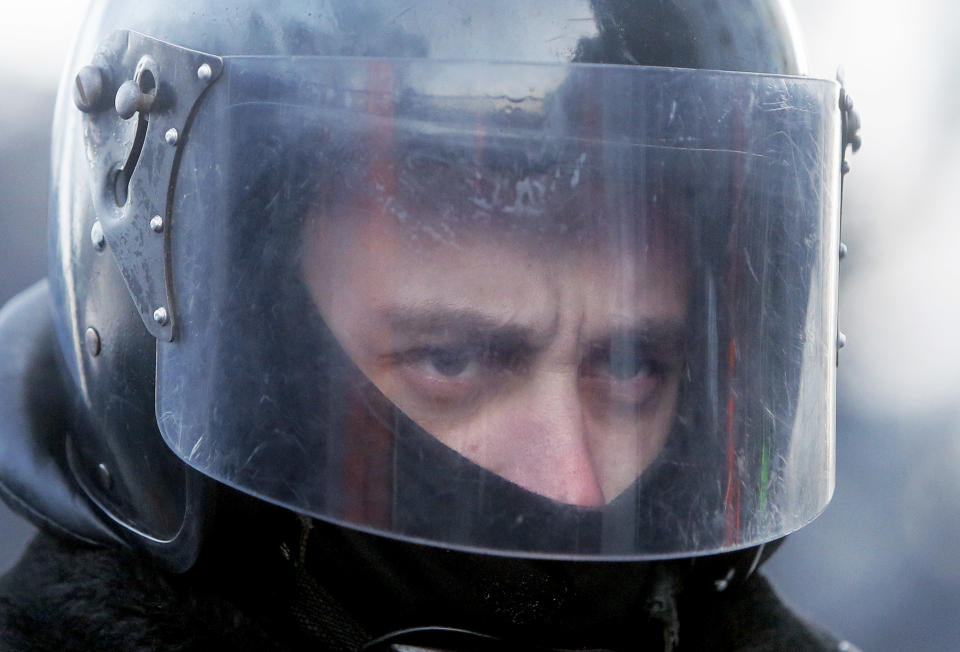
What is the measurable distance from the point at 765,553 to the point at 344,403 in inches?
30.8

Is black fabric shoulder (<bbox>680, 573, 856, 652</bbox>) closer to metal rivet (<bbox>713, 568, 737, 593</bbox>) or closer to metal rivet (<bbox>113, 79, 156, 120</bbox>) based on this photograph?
metal rivet (<bbox>713, 568, 737, 593</bbox>)

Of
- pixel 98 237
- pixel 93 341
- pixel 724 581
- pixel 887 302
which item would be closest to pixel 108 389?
pixel 93 341

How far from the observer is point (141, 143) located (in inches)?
45.5

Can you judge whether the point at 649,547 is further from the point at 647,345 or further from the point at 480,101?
the point at 480,101

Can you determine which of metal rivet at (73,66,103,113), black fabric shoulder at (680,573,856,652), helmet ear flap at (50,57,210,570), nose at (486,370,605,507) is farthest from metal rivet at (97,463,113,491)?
black fabric shoulder at (680,573,856,652)

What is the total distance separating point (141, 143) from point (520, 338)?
0.45 m

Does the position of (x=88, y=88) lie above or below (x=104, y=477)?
above

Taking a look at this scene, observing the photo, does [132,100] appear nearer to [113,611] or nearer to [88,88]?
[88,88]

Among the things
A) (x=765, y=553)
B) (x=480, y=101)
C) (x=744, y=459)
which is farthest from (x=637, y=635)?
(x=480, y=101)

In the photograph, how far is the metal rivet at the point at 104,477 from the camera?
52.2 inches

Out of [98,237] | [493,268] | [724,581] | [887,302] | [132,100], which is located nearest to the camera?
[493,268]

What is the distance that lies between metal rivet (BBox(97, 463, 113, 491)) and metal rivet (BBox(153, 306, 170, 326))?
0.28 m

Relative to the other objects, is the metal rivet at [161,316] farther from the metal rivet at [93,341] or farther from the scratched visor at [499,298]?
the metal rivet at [93,341]

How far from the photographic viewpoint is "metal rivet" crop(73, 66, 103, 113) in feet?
3.93
